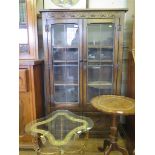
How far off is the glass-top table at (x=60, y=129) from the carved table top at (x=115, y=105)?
0.19 metres

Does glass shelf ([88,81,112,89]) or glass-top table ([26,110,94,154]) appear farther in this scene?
glass shelf ([88,81,112,89])

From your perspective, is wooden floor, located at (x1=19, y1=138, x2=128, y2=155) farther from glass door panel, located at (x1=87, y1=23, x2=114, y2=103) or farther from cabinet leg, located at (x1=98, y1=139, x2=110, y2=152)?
glass door panel, located at (x1=87, y1=23, x2=114, y2=103)

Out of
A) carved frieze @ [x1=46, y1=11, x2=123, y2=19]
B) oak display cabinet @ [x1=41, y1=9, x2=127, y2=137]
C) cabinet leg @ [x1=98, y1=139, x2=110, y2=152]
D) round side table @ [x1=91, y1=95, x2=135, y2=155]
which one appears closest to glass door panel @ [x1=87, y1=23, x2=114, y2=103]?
oak display cabinet @ [x1=41, y1=9, x2=127, y2=137]

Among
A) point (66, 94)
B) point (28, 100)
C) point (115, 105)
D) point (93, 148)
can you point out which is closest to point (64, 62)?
point (66, 94)

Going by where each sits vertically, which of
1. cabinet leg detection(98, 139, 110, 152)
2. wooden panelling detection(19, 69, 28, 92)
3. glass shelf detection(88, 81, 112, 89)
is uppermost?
wooden panelling detection(19, 69, 28, 92)

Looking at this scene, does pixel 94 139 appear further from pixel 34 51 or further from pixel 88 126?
pixel 34 51

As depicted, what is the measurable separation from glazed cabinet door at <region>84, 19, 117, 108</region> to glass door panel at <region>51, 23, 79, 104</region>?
13 cm

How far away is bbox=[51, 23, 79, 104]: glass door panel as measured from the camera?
7.66 feet

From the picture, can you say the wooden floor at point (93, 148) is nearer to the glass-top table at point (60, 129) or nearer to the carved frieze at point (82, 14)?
the glass-top table at point (60, 129)

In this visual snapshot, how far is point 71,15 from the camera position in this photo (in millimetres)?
2225

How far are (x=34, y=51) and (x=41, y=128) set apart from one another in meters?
1.04

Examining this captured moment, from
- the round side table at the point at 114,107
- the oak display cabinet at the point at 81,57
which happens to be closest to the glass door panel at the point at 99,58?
the oak display cabinet at the point at 81,57
